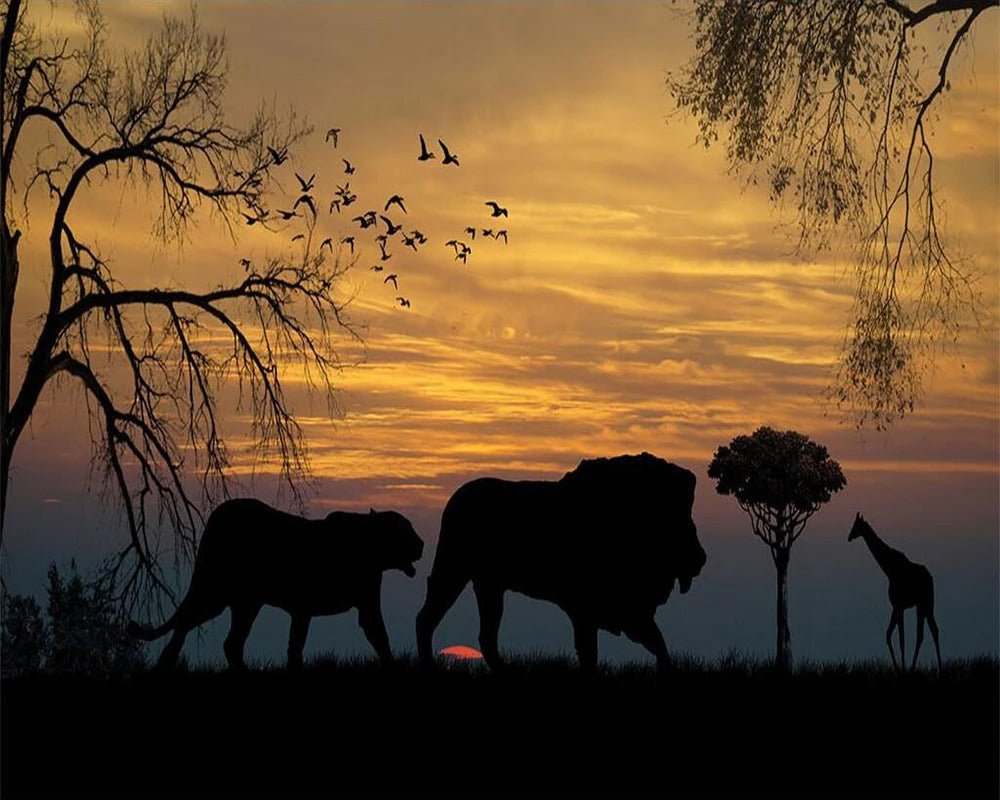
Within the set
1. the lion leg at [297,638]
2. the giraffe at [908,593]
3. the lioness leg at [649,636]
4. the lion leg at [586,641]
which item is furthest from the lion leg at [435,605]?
the giraffe at [908,593]

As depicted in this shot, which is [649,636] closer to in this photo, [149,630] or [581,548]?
[581,548]

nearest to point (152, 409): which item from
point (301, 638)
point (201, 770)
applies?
point (301, 638)

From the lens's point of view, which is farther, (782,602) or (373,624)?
(782,602)

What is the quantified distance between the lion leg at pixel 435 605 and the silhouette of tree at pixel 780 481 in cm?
1499

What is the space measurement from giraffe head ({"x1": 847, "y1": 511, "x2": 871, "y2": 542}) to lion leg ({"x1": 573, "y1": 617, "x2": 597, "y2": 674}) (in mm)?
8587

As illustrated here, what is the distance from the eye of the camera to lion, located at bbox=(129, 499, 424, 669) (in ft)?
44.9

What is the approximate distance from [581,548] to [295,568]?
2962 millimetres

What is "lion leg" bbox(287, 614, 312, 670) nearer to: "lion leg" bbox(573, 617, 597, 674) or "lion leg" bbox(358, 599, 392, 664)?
"lion leg" bbox(358, 599, 392, 664)

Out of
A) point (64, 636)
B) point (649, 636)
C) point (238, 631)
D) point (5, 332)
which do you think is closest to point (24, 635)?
point (64, 636)

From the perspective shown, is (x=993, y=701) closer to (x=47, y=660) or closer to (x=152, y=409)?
(x=152, y=409)

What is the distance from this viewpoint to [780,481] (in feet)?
90.8

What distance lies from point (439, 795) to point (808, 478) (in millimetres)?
19138

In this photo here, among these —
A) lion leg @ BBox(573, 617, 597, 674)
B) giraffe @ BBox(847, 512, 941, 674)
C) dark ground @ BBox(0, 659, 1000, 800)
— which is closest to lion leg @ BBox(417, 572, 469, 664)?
dark ground @ BBox(0, 659, 1000, 800)

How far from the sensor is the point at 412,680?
12.7 m
